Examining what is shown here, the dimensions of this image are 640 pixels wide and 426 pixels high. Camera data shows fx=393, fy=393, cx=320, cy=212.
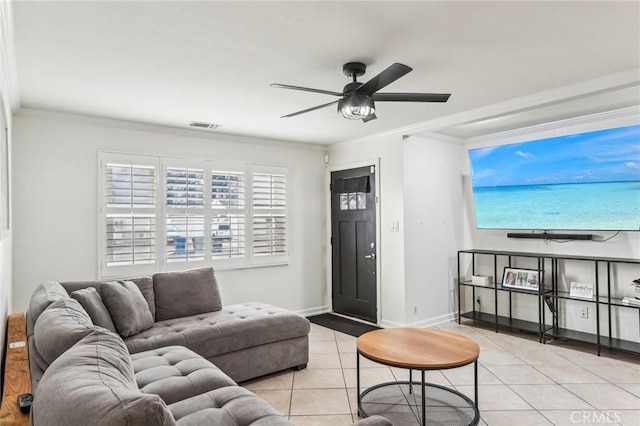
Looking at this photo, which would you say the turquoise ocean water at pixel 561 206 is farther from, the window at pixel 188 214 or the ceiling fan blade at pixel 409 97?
the window at pixel 188 214

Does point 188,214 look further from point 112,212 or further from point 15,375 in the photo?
point 15,375

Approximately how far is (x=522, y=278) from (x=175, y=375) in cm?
401

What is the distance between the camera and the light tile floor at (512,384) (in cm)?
→ 272

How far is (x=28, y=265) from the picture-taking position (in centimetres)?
377

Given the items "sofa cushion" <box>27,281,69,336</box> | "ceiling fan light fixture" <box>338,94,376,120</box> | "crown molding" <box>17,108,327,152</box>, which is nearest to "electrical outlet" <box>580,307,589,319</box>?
"ceiling fan light fixture" <box>338,94,376,120</box>

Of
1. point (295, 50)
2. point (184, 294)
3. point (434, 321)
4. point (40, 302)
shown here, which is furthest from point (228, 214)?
point (434, 321)

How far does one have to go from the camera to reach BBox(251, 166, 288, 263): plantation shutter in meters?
5.23

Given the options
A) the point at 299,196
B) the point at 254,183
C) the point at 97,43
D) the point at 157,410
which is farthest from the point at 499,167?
the point at 157,410

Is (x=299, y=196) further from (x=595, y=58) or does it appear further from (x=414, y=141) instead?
(x=595, y=58)

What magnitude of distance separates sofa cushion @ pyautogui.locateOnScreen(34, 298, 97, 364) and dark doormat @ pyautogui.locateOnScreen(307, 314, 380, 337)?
329cm

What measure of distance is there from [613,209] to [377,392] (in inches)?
119

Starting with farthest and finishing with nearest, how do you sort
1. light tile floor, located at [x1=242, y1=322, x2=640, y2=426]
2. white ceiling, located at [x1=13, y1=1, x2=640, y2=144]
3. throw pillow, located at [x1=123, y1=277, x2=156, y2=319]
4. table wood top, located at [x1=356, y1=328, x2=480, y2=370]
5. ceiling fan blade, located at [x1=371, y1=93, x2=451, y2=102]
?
throw pillow, located at [x1=123, y1=277, x2=156, y2=319] < light tile floor, located at [x1=242, y1=322, x2=640, y2=426] < ceiling fan blade, located at [x1=371, y1=93, x2=451, y2=102] < table wood top, located at [x1=356, y1=328, x2=480, y2=370] < white ceiling, located at [x1=13, y1=1, x2=640, y2=144]

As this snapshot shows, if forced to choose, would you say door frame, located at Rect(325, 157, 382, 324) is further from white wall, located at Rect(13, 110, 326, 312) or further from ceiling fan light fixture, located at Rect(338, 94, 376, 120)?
ceiling fan light fixture, located at Rect(338, 94, 376, 120)

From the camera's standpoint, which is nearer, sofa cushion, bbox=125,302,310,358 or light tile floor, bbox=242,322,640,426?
light tile floor, bbox=242,322,640,426
